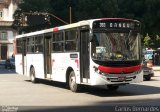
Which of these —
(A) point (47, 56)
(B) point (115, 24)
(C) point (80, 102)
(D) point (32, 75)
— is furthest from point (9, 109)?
(D) point (32, 75)

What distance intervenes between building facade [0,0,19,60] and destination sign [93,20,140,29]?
8309cm

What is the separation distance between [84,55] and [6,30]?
84228 millimetres

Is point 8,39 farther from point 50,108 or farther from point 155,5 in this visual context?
point 50,108

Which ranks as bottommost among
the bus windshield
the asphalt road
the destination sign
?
the asphalt road

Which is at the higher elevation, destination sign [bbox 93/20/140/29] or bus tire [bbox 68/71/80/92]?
destination sign [bbox 93/20/140/29]

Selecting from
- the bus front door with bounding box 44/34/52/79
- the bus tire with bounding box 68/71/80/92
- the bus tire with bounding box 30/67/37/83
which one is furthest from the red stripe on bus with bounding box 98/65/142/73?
the bus tire with bounding box 30/67/37/83

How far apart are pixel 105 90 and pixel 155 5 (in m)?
36.6

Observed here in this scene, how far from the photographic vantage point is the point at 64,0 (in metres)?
56.6

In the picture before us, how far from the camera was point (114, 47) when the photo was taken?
57.7 ft

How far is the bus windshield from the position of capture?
17.5 meters

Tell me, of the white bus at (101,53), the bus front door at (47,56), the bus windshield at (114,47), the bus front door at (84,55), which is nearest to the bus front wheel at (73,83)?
the white bus at (101,53)

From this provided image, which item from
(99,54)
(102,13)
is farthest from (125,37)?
(102,13)

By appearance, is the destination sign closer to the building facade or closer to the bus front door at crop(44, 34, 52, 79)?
the bus front door at crop(44, 34, 52, 79)

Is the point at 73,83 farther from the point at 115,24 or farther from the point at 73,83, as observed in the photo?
the point at 115,24
